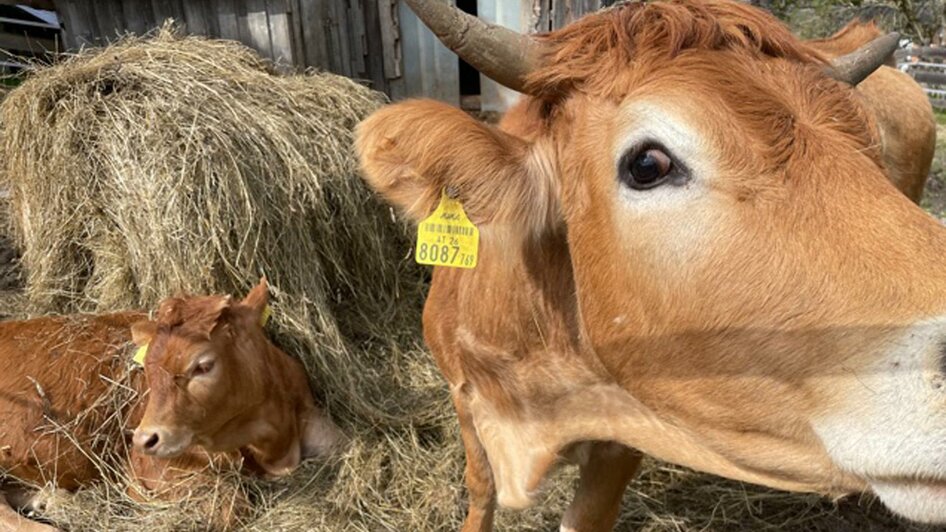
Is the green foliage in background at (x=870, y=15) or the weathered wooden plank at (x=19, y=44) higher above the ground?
the weathered wooden plank at (x=19, y=44)

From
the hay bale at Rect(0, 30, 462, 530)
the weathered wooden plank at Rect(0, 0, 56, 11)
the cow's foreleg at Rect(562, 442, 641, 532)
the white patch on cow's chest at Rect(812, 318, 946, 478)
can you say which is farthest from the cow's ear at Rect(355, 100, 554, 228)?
the weathered wooden plank at Rect(0, 0, 56, 11)

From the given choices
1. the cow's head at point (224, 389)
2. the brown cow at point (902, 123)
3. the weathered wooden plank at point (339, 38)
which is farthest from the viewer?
the weathered wooden plank at point (339, 38)

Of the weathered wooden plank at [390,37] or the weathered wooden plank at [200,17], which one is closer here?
the weathered wooden plank at [200,17]

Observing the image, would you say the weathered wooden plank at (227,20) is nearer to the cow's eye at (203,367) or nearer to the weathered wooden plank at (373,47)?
the weathered wooden plank at (373,47)

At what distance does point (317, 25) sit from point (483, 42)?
5.25 meters

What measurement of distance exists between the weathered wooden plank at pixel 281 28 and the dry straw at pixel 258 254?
104 cm

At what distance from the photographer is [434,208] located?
2.03 meters

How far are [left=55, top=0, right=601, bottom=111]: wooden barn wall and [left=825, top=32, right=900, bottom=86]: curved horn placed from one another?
372cm

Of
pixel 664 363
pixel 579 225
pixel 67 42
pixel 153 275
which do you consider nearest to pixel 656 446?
pixel 664 363

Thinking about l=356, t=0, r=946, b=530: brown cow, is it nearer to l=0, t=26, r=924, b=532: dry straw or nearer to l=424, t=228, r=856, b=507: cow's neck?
l=424, t=228, r=856, b=507: cow's neck

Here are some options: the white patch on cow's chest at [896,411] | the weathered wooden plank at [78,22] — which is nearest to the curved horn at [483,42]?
the white patch on cow's chest at [896,411]

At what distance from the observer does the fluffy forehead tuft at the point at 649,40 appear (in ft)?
6.07

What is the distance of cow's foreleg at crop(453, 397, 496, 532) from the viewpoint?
315 centimetres

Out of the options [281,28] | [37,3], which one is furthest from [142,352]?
[37,3]
